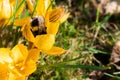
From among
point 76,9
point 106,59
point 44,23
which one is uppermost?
point 76,9

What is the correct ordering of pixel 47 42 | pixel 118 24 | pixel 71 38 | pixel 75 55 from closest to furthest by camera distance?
pixel 47 42
pixel 75 55
pixel 71 38
pixel 118 24

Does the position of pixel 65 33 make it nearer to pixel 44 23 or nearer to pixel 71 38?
pixel 71 38

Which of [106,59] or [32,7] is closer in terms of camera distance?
[32,7]

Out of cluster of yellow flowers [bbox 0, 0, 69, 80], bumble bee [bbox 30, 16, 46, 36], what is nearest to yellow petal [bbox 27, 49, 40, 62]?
cluster of yellow flowers [bbox 0, 0, 69, 80]

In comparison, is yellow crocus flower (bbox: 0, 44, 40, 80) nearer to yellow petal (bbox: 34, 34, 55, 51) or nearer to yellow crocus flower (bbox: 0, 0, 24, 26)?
yellow petal (bbox: 34, 34, 55, 51)

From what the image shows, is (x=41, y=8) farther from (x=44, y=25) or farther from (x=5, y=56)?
(x=5, y=56)

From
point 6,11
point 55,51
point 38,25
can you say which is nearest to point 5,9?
point 6,11

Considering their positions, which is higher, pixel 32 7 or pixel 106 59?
pixel 32 7

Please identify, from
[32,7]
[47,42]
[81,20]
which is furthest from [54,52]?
[81,20]
